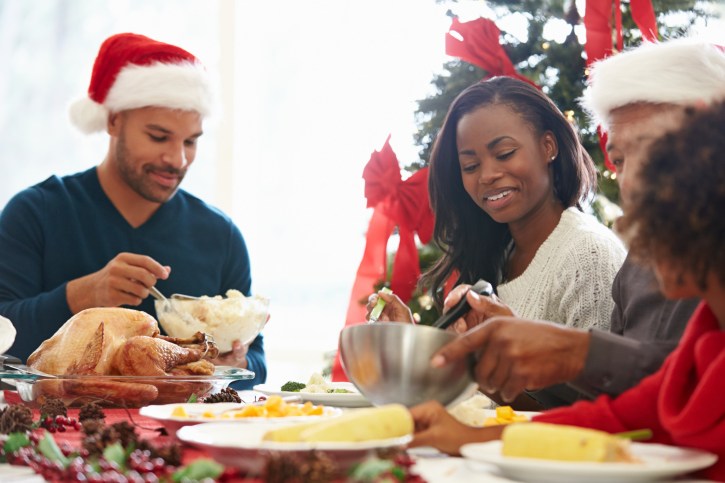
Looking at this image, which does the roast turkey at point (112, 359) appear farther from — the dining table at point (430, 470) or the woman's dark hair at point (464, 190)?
the woman's dark hair at point (464, 190)

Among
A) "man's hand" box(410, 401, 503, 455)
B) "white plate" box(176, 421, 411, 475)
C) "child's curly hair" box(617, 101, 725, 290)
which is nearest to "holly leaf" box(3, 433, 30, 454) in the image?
"white plate" box(176, 421, 411, 475)

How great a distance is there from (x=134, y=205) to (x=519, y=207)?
1323 mm

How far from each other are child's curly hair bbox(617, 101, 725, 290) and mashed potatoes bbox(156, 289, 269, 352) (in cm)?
132

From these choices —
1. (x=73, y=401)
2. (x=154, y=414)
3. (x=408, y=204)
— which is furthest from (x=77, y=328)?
(x=408, y=204)

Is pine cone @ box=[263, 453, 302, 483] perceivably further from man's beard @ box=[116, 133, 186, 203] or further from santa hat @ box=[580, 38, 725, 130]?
man's beard @ box=[116, 133, 186, 203]

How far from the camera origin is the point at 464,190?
8.84 ft

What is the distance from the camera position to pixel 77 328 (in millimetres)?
A: 1646

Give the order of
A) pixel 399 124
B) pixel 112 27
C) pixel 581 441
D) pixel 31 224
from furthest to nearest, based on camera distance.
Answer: pixel 112 27, pixel 399 124, pixel 31 224, pixel 581 441

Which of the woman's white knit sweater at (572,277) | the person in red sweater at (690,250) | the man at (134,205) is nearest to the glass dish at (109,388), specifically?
the person in red sweater at (690,250)

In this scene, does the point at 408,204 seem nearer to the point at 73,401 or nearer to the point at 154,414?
the point at 73,401

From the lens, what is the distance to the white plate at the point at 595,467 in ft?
2.79

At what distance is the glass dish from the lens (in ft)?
5.08

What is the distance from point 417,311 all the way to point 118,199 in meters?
1.14

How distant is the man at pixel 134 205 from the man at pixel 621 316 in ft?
4.20
